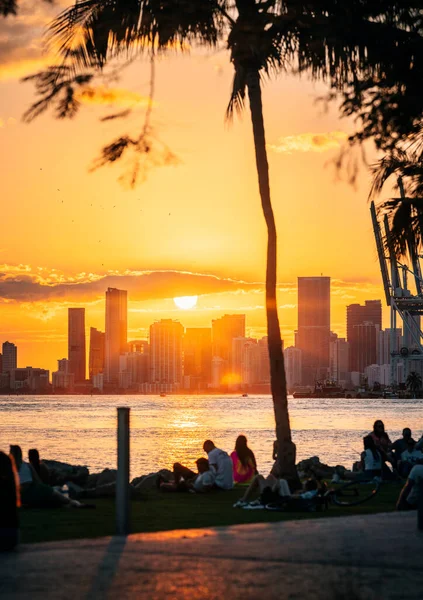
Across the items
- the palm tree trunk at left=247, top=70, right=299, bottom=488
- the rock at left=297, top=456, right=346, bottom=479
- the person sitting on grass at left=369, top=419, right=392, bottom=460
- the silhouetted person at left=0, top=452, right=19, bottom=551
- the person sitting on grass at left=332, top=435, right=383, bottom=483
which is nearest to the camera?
the silhouetted person at left=0, top=452, right=19, bottom=551

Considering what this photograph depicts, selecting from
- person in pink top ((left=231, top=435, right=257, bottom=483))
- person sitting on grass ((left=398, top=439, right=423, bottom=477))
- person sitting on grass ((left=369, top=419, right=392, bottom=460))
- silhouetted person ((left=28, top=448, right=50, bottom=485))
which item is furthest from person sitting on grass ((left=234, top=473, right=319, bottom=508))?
person sitting on grass ((left=369, top=419, right=392, bottom=460))

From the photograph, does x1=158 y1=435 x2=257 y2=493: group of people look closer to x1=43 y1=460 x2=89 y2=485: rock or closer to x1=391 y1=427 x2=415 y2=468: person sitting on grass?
x1=43 y1=460 x2=89 y2=485: rock

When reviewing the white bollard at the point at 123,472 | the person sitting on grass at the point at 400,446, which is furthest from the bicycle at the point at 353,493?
the white bollard at the point at 123,472

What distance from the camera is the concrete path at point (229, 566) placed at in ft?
23.0

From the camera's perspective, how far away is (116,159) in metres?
10.6

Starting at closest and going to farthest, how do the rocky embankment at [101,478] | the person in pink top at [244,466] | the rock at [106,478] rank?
1. the rocky embankment at [101,478]
2. the rock at [106,478]
3. the person in pink top at [244,466]

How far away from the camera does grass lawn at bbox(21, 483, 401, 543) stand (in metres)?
12.3

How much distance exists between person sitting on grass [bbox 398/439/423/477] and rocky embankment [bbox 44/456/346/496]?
1713mm

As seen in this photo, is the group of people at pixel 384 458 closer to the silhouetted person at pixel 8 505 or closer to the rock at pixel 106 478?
the rock at pixel 106 478

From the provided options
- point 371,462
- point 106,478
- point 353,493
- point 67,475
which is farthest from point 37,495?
point 67,475

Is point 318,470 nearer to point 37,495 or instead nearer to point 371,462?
point 371,462

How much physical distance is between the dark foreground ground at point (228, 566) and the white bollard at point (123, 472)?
1.17 ft

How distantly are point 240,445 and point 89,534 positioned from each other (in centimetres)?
869

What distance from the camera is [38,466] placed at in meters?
18.4
